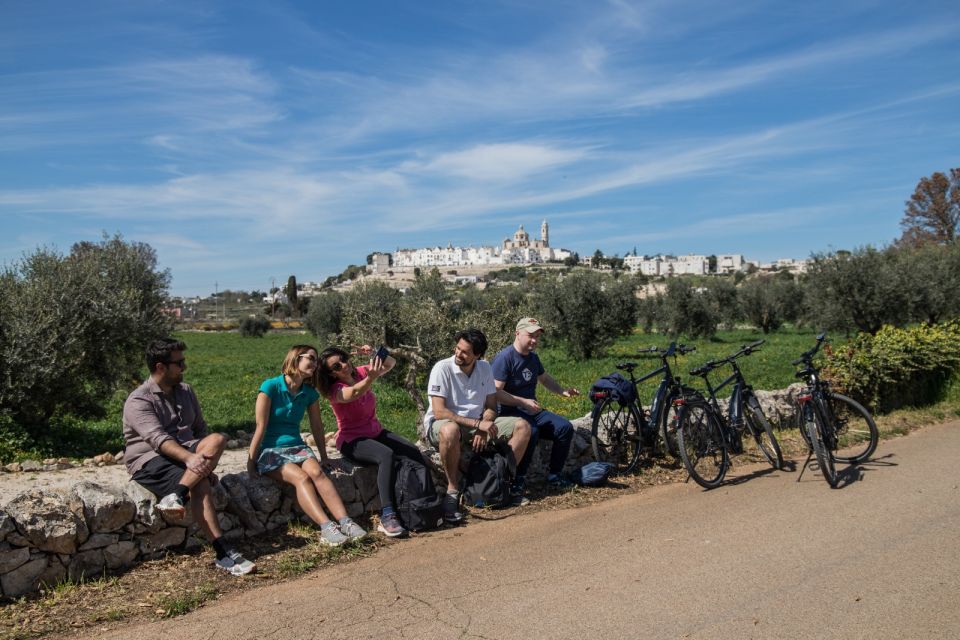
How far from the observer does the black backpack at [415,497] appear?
17.7 ft

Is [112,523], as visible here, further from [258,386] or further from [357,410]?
[258,386]

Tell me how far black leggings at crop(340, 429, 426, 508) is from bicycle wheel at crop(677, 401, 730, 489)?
8.32ft

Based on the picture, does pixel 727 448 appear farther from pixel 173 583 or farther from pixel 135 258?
pixel 135 258

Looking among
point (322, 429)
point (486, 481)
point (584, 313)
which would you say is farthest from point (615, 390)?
point (584, 313)

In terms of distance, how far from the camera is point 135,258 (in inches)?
517

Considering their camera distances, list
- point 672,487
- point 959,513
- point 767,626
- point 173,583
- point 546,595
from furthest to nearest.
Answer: point 672,487 < point 959,513 < point 173,583 < point 546,595 < point 767,626

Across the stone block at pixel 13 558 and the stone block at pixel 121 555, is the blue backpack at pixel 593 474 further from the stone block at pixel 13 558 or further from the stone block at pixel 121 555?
the stone block at pixel 13 558

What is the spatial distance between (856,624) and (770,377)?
13.7 meters

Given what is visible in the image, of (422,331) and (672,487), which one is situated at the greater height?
(422,331)

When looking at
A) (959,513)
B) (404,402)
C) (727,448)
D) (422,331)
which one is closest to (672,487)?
(727,448)

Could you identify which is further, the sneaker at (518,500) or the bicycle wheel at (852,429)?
the bicycle wheel at (852,429)

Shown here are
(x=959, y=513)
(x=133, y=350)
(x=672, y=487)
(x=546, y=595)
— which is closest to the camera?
(x=546, y=595)

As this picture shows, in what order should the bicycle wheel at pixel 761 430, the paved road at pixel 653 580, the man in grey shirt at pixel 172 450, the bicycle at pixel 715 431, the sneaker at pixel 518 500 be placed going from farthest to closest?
the bicycle wheel at pixel 761 430
the bicycle at pixel 715 431
the sneaker at pixel 518 500
the man in grey shirt at pixel 172 450
the paved road at pixel 653 580

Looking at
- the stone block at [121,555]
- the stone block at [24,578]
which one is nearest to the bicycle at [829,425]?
the stone block at [121,555]
